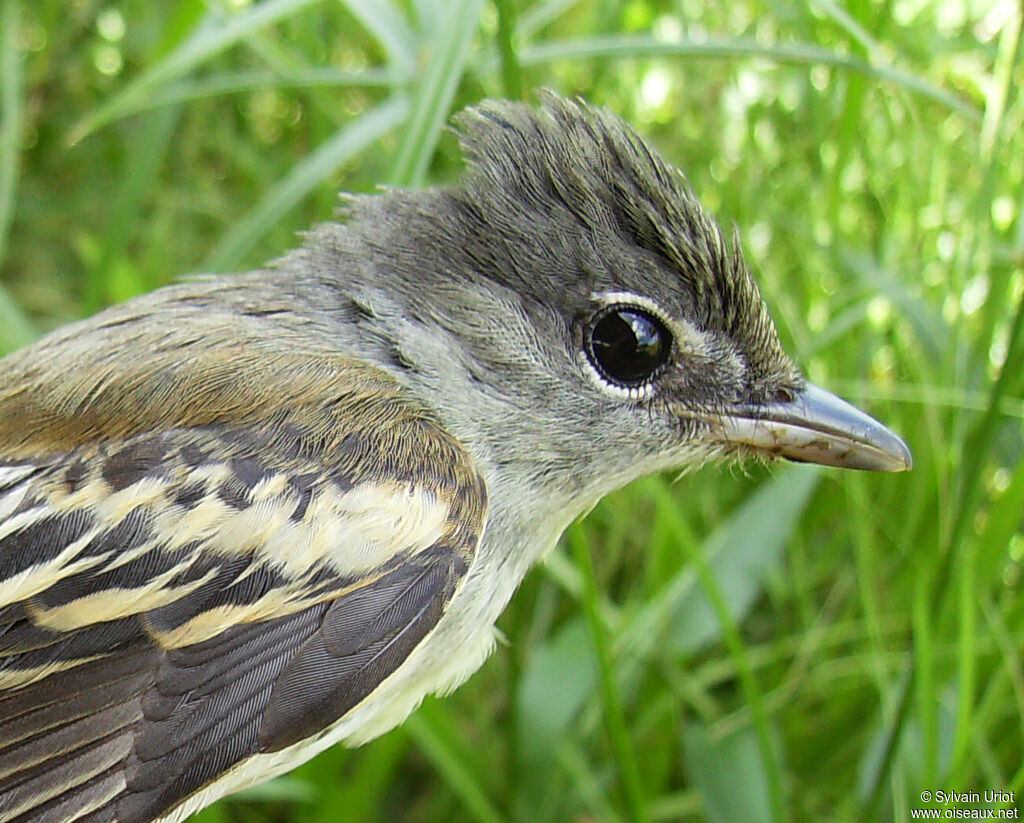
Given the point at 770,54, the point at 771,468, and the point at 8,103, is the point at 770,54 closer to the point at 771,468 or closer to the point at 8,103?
the point at 771,468

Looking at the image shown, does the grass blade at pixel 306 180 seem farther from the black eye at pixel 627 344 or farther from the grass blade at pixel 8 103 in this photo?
the black eye at pixel 627 344

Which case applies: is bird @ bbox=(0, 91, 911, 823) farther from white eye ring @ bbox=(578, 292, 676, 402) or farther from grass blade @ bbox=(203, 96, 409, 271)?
grass blade @ bbox=(203, 96, 409, 271)

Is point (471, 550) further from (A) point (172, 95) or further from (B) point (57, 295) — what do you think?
(B) point (57, 295)

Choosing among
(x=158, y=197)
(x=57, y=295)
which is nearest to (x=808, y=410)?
(x=158, y=197)

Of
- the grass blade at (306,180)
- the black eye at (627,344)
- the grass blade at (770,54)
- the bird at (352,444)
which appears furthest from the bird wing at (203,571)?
the grass blade at (770,54)

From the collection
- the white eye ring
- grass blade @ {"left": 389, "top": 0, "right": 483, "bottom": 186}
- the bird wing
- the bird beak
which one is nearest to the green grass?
grass blade @ {"left": 389, "top": 0, "right": 483, "bottom": 186}

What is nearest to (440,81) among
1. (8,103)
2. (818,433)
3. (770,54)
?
(770,54)
